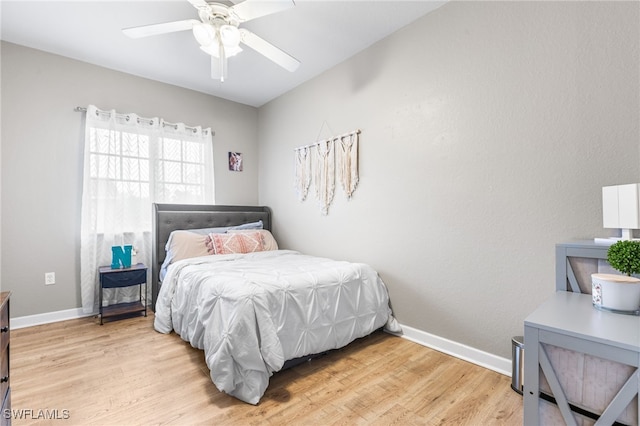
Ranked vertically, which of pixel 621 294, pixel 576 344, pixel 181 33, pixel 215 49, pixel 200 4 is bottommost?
pixel 576 344

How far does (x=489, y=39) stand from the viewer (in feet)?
6.43

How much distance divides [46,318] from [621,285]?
163 inches

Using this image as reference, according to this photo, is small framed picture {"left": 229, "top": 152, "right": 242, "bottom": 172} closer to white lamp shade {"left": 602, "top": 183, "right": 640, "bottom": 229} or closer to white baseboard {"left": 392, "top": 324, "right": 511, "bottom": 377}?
white baseboard {"left": 392, "top": 324, "right": 511, "bottom": 377}

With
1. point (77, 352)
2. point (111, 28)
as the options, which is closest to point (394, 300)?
point (77, 352)

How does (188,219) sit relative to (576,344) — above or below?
above

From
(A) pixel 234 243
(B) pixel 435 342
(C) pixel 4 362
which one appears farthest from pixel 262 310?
(A) pixel 234 243

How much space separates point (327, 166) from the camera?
3.09 metres

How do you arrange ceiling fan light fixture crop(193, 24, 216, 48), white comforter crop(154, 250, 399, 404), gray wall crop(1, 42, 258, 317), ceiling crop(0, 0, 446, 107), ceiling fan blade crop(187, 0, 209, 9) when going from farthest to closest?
gray wall crop(1, 42, 258, 317) < ceiling crop(0, 0, 446, 107) < ceiling fan light fixture crop(193, 24, 216, 48) < ceiling fan blade crop(187, 0, 209, 9) < white comforter crop(154, 250, 399, 404)

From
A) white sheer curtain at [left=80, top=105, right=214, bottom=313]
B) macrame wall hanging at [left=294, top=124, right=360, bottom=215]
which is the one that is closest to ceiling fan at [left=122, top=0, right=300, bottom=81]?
macrame wall hanging at [left=294, top=124, right=360, bottom=215]

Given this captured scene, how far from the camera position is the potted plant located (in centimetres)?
104

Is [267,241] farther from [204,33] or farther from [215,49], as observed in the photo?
[204,33]

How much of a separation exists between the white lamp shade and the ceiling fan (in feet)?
6.23

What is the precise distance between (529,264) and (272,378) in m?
1.77

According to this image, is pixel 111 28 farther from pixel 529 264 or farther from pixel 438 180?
pixel 529 264
